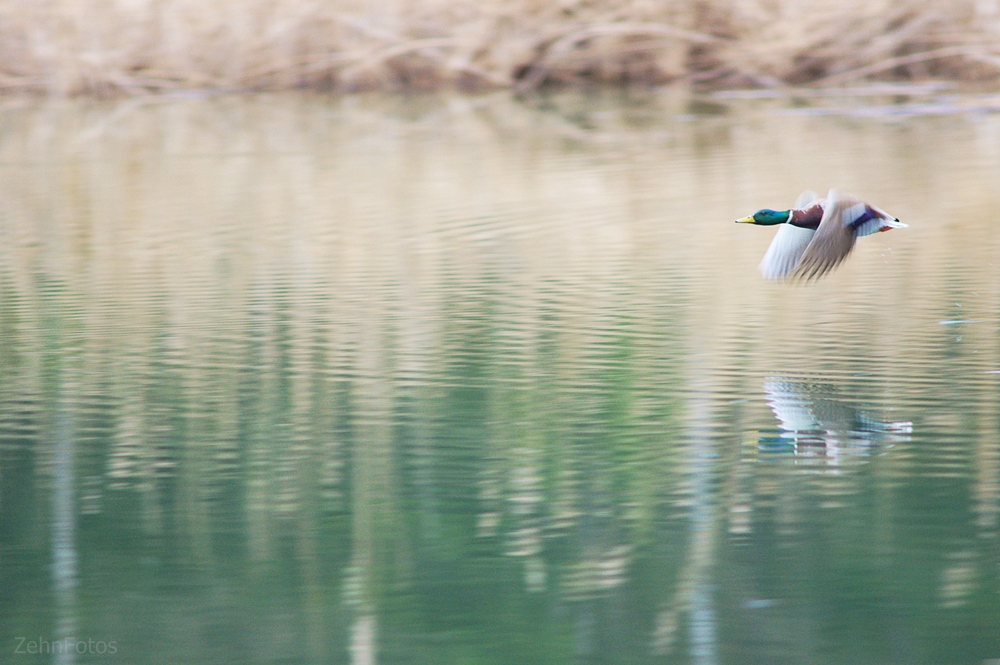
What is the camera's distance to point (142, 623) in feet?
9.77

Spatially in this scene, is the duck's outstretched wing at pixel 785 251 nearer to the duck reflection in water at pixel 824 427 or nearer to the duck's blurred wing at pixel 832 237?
the duck's blurred wing at pixel 832 237

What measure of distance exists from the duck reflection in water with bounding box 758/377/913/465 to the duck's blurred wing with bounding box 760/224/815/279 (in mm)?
1148

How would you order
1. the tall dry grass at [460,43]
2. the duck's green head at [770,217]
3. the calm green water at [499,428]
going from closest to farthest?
1. the calm green water at [499,428]
2. the duck's green head at [770,217]
3. the tall dry grass at [460,43]

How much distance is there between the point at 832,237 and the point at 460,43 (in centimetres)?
969

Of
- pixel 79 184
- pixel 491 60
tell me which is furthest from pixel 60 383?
pixel 491 60

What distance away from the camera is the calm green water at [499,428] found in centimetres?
296

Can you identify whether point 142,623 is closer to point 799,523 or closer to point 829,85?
point 799,523

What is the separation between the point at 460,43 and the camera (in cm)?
1460

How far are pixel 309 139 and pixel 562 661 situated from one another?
A: 8.60m

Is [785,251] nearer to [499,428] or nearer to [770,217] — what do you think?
[770,217]

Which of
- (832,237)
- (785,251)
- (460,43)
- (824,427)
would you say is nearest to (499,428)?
(824,427)

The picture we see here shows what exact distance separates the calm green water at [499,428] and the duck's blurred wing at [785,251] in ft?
0.36

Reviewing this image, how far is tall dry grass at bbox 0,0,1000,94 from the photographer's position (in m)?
13.9

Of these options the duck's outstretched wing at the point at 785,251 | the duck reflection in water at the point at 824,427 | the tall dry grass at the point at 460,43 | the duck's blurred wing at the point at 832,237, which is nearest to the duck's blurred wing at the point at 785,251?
the duck's outstretched wing at the point at 785,251
